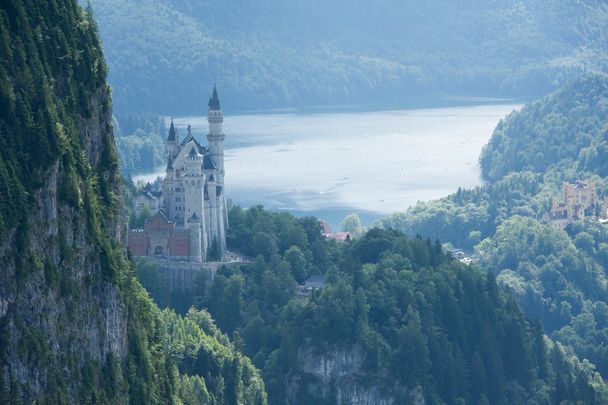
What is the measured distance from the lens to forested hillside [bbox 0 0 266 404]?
64062mm

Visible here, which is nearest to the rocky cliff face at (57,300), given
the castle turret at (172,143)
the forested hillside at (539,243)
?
the castle turret at (172,143)

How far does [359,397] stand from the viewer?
A: 113250 mm

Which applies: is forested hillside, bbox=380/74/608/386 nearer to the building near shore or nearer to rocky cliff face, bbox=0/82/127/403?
the building near shore

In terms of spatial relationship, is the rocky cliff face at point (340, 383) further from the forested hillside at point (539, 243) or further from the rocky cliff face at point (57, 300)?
the rocky cliff face at point (57, 300)

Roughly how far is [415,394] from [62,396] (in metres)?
49.5

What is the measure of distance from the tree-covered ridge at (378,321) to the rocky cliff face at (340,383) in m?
0.07

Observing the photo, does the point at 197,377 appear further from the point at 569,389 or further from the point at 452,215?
the point at 452,215

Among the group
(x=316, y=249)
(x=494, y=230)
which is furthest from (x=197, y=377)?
(x=494, y=230)

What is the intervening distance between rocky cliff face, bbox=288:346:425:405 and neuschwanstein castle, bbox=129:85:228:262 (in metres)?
8.37

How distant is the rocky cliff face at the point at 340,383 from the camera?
113 m

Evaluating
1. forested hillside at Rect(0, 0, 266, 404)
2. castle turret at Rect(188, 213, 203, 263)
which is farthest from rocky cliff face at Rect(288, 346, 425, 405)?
forested hillside at Rect(0, 0, 266, 404)

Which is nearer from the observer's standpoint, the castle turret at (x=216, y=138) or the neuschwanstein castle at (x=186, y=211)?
the neuschwanstein castle at (x=186, y=211)

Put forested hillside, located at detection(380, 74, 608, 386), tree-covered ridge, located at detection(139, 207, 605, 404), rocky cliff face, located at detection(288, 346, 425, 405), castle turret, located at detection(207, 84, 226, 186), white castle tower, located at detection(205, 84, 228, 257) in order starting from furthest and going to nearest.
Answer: forested hillside, located at detection(380, 74, 608, 386), castle turret, located at detection(207, 84, 226, 186), white castle tower, located at detection(205, 84, 228, 257), tree-covered ridge, located at detection(139, 207, 605, 404), rocky cliff face, located at detection(288, 346, 425, 405)

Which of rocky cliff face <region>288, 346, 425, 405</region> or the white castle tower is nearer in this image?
rocky cliff face <region>288, 346, 425, 405</region>
